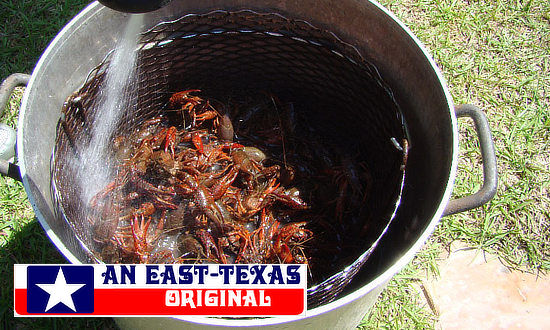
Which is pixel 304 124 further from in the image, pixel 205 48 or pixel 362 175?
pixel 205 48

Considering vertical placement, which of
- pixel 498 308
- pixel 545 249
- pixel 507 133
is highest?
pixel 507 133

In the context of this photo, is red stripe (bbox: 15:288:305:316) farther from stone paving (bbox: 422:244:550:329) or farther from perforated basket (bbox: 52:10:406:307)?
stone paving (bbox: 422:244:550:329)

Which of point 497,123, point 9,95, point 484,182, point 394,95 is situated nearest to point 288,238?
point 394,95

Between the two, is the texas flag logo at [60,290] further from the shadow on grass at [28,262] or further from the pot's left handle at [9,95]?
the pot's left handle at [9,95]

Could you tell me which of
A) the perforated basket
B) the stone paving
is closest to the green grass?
the stone paving

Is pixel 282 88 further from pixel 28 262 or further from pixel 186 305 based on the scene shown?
pixel 28 262

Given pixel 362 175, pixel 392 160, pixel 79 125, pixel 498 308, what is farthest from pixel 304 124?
pixel 498 308

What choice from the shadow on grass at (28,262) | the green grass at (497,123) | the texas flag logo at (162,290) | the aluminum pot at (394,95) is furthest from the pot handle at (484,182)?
the shadow on grass at (28,262)

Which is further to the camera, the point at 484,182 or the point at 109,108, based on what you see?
the point at 109,108
